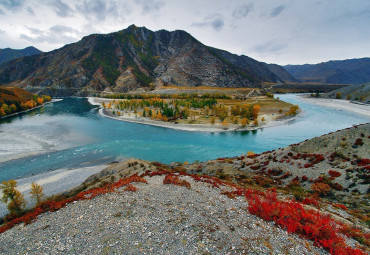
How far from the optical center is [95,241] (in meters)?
11.8

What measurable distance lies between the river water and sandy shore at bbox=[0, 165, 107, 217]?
4.15m

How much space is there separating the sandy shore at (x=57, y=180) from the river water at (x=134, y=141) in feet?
13.6

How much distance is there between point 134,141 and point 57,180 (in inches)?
1306

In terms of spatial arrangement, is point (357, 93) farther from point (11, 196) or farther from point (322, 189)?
point (11, 196)

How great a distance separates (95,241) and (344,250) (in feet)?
52.4

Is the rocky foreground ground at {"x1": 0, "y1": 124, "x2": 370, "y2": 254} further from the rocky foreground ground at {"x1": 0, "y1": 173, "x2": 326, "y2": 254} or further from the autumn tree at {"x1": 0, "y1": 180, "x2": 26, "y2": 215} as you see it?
the autumn tree at {"x1": 0, "y1": 180, "x2": 26, "y2": 215}

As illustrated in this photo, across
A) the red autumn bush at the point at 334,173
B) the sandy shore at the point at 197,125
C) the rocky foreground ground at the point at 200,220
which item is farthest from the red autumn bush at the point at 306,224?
the sandy shore at the point at 197,125

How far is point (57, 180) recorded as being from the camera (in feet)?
135

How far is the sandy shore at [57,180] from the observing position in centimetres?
3675

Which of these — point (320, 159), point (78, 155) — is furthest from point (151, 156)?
point (320, 159)

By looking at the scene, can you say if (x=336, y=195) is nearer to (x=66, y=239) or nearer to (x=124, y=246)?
(x=124, y=246)

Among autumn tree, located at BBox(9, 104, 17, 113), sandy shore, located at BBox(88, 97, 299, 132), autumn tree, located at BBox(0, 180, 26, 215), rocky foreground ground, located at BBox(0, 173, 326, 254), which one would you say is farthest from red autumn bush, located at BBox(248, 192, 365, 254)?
autumn tree, located at BBox(9, 104, 17, 113)

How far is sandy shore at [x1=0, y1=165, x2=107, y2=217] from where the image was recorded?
1447 inches

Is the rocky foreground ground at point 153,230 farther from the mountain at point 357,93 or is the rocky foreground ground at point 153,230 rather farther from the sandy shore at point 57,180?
the mountain at point 357,93
